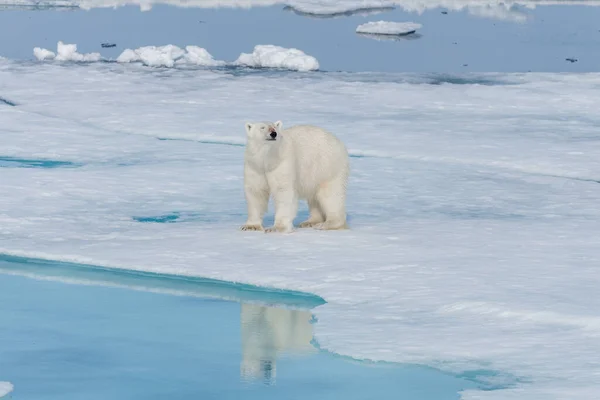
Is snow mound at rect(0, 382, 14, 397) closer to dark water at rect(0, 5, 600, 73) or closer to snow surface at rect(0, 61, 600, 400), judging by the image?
snow surface at rect(0, 61, 600, 400)

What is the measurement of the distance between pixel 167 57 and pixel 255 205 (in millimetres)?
9294

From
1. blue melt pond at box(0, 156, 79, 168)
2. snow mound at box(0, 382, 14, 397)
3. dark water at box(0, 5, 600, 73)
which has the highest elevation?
dark water at box(0, 5, 600, 73)

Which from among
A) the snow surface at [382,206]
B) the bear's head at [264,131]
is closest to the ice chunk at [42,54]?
the snow surface at [382,206]

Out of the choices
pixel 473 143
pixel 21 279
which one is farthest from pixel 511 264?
pixel 473 143

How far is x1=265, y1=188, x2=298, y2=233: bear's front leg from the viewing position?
5.89 m

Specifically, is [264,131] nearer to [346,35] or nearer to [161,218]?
[161,218]

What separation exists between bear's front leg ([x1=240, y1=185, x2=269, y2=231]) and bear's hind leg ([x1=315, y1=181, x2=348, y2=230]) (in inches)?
12.9

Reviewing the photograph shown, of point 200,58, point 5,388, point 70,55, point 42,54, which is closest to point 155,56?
point 200,58

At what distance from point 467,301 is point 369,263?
77 centimetres

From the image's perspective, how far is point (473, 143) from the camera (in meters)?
9.55

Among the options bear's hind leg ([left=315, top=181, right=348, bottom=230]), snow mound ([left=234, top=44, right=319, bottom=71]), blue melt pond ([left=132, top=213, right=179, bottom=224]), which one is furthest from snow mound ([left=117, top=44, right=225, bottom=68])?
bear's hind leg ([left=315, top=181, right=348, bottom=230])

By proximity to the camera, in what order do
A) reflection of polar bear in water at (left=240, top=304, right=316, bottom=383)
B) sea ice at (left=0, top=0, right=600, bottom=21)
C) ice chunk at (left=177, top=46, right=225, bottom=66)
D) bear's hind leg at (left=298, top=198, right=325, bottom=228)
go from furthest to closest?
1. sea ice at (left=0, top=0, right=600, bottom=21)
2. ice chunk at (left=177, top=46, right=225, bottom=66)
3. bear's hind leg at (left=298, top=198, right=325, bottom=228)
4. reflection of polar bear in water at (left=240, top=304, right=316, bottom=383)

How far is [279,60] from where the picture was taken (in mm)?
14969

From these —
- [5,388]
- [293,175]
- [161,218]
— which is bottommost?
[5,388]
